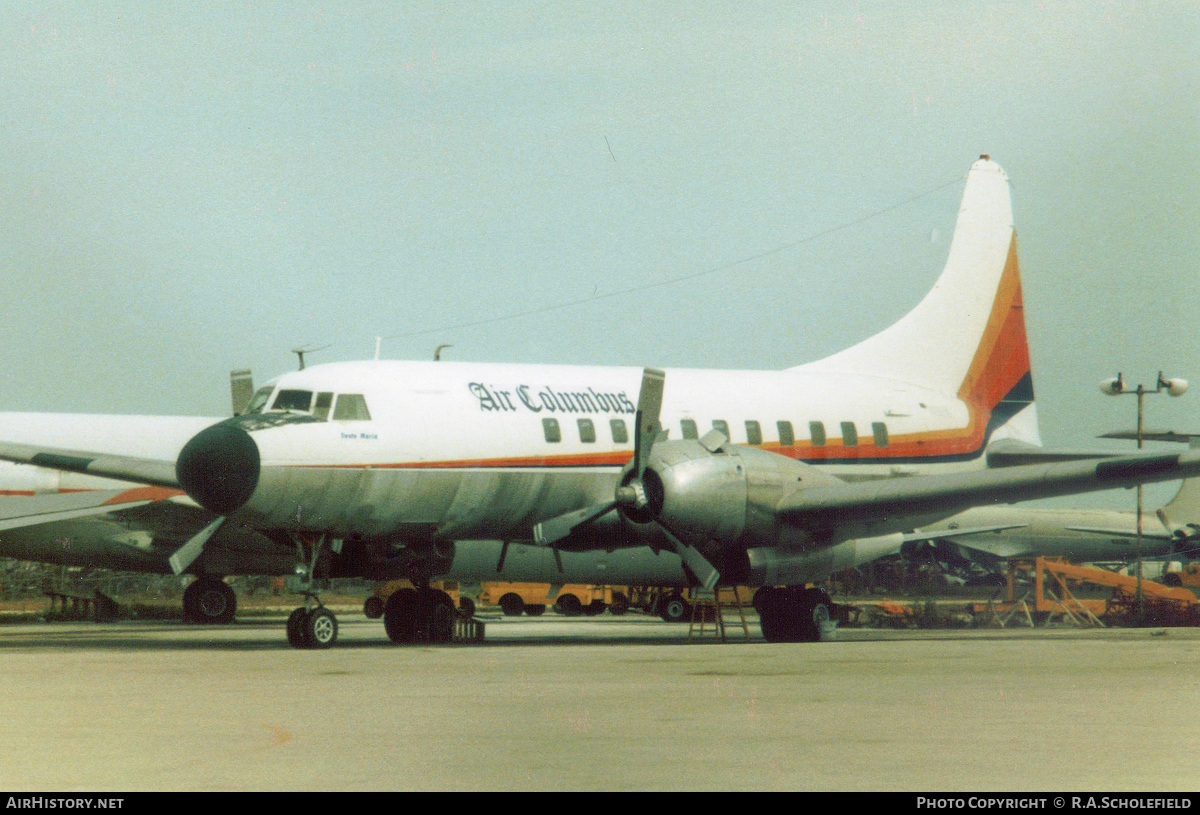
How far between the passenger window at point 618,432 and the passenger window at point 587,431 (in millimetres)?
380

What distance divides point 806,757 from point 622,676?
625cm

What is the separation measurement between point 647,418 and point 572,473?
172 cm

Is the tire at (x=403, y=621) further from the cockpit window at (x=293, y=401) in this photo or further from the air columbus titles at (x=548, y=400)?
the cockpit window at (x=293, y=401)

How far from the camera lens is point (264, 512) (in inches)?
706

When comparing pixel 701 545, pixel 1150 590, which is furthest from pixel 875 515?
pixel 1150 590

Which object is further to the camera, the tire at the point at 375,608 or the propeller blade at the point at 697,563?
the tire at the point at 375,608

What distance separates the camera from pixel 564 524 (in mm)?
20047

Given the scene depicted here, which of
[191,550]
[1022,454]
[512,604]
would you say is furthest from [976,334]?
[512,604]

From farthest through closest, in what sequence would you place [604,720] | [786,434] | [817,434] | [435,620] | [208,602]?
[208,602]
[817,434]
[786,434]
[435,620]
[604,720]

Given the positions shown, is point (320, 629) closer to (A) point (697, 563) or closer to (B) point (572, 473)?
(B) point (572, 473)

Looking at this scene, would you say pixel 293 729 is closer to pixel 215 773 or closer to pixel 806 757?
pixel 215 773

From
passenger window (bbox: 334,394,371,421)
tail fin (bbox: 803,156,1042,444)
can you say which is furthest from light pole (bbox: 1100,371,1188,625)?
passenger window (bbox: 334,394,371,421)

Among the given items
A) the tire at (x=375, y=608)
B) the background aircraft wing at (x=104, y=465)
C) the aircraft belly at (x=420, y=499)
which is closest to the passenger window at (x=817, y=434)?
the aircraft belly at (x=420, y=499)

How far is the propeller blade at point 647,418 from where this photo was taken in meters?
19.7
